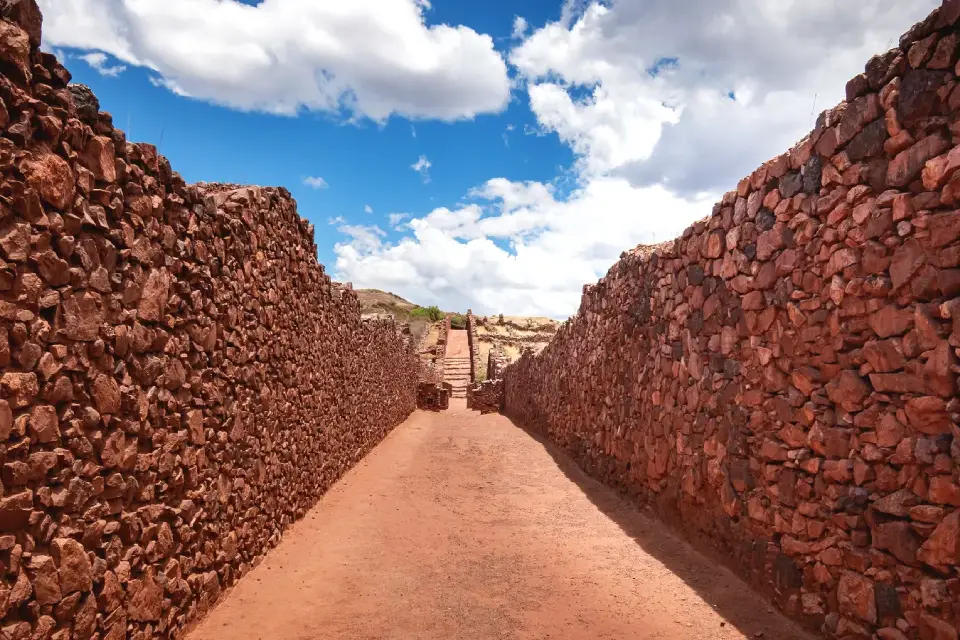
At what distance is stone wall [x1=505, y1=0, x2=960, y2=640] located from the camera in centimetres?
349

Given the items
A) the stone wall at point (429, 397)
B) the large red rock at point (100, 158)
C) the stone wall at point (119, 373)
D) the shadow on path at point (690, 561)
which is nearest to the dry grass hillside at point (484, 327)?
the stone wall at point (429, 397)

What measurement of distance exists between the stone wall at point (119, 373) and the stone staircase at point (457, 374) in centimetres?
2466

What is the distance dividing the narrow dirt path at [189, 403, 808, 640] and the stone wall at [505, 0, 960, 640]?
1.70 feet

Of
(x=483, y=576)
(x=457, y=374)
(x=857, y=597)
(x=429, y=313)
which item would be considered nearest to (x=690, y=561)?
(x=483, y=576)

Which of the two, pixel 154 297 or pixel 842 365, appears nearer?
pixel 154 297

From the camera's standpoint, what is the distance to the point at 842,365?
420cm

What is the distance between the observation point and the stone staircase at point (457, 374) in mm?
31219

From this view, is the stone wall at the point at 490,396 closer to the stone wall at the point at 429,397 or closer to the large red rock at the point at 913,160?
the stone wall at the point at 429,397

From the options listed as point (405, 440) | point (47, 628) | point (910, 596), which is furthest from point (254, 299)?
point (405, 440)

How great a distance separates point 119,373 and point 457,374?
29841 millimetres

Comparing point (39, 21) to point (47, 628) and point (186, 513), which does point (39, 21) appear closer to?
point (47, 628)

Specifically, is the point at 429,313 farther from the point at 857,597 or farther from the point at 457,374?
the point at 857,597

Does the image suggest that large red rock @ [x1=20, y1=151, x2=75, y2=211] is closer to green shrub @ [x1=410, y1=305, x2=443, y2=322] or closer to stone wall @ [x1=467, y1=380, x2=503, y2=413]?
stone wall @ [x1=467, y1=380, x2=503, y2=413]

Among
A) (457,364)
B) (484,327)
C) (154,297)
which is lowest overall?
(154,297)
